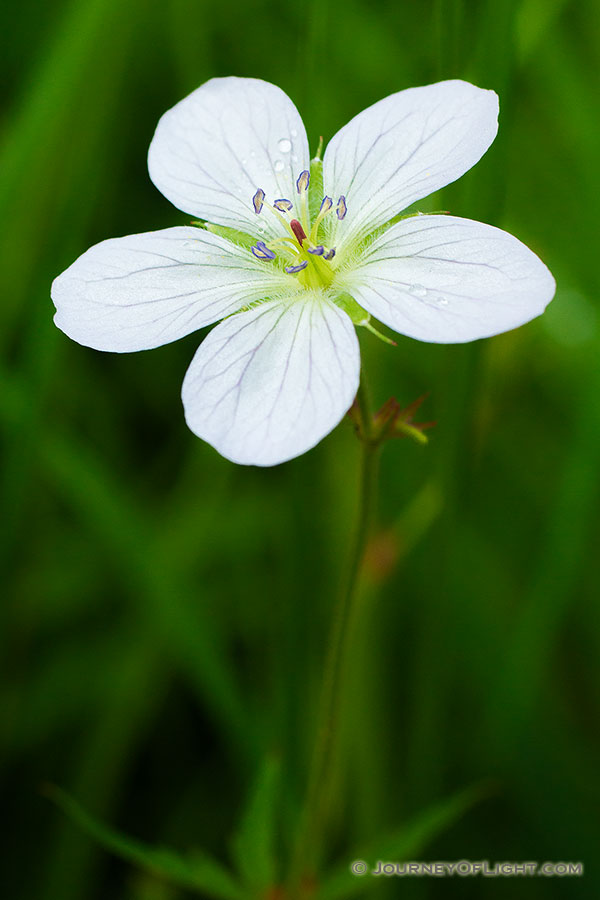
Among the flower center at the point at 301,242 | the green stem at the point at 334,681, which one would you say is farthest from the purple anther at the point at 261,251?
the green stem at the point at 334,681

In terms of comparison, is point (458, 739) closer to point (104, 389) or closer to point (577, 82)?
point (104, 389)

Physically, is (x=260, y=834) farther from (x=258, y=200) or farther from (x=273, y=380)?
(x=258, y=200)

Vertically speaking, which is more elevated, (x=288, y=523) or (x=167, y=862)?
(x=288, y=523)

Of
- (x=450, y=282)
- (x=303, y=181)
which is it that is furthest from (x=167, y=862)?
(x=303, y=181)

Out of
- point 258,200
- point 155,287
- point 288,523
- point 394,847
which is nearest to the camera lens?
point 155,287

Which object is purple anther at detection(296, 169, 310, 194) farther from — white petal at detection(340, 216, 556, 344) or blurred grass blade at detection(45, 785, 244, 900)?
blurred grass blade at detection(45, 785, 244, 900)

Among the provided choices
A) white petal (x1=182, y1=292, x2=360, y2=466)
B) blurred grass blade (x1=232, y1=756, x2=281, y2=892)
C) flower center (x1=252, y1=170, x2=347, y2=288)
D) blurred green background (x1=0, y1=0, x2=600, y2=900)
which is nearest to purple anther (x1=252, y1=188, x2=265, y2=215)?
flower center (x1=252, y1=170, x2=347, y2=288)

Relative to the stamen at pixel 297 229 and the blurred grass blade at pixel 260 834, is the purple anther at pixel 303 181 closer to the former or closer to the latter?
the stamen at pixel 297 229
